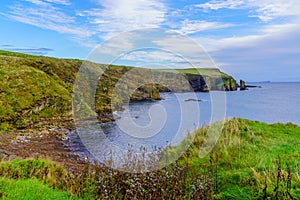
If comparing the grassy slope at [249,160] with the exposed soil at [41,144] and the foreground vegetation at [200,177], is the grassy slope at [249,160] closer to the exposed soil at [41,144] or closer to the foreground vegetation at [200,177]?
the foreground vegetation at [200,177]

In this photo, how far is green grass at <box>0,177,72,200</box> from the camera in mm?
4738

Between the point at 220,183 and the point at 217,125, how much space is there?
5383 mm

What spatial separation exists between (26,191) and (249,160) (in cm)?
584

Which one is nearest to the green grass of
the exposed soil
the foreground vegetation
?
the foreground vegetation

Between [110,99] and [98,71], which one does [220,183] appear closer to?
[110,99]

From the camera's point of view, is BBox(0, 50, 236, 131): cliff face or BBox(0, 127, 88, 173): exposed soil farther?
BBox(0, 50, 236, 131): cliff face

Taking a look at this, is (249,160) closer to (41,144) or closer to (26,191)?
(26,191)

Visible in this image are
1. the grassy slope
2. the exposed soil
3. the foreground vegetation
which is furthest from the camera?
the exposed soil

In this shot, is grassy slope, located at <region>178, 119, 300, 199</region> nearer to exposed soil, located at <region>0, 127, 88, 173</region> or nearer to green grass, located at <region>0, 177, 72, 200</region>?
green grass, located at <region>0, 177, 72, 200</region>

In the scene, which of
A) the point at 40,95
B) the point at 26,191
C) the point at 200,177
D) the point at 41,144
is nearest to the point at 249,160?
the point at 200,177

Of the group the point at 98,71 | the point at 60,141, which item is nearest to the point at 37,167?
the point at 60,141

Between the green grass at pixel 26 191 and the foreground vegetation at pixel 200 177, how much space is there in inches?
0.7

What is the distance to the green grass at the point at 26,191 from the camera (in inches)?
187

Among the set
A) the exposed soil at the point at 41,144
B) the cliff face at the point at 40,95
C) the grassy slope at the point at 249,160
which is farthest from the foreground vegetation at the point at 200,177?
the cliff face at the point at 40,95
